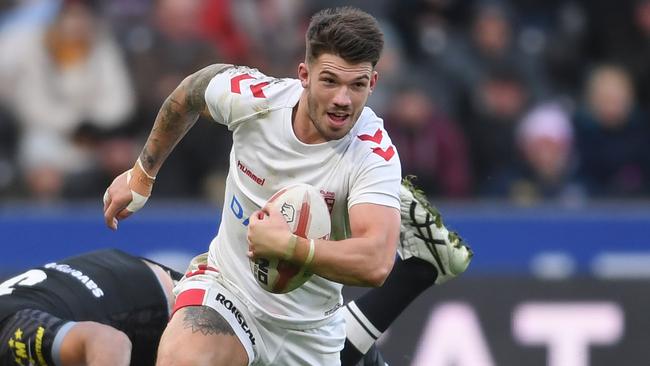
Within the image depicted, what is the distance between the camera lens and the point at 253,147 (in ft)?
20.1

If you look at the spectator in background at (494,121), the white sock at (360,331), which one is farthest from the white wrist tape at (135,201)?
the spectator in background at (494,121)

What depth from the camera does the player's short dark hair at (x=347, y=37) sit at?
5.75 meters

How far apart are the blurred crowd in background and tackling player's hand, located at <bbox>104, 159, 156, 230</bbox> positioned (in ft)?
13.4

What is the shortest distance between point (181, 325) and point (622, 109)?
613 cm

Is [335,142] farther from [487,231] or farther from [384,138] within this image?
[487,231]

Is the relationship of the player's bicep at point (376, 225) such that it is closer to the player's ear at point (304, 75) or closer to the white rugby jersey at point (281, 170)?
A: the white rugby jersey at point (281, 170)

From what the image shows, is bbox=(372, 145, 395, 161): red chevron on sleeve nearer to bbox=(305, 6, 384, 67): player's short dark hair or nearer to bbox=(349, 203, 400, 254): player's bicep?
bbox=(349, 203, 400, 254): player's bicep

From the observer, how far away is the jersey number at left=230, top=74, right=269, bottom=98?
612cm

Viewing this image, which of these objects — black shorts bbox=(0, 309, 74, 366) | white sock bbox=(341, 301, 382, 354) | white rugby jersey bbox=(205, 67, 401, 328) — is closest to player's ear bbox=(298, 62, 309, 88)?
white rugby jersey bbox=(205, 67, 401, 328)

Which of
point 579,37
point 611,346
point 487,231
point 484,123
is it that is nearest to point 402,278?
point 611,346

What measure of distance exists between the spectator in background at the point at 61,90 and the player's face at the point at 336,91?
5142mm

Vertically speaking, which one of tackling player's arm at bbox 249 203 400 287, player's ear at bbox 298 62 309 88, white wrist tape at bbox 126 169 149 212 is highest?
player's ear at bbox 298 62 309 88

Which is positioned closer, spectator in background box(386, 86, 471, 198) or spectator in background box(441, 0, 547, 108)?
spectator in background box(386, 86, 471, 198)

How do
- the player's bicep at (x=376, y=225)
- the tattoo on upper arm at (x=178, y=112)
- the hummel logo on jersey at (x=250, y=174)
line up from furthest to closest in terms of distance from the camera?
the tattoo on upper arm at (x=178, y=112) → the hummel logo on jersey at (x=250, y=174) → the player's bicep at (x=376, y=225)
